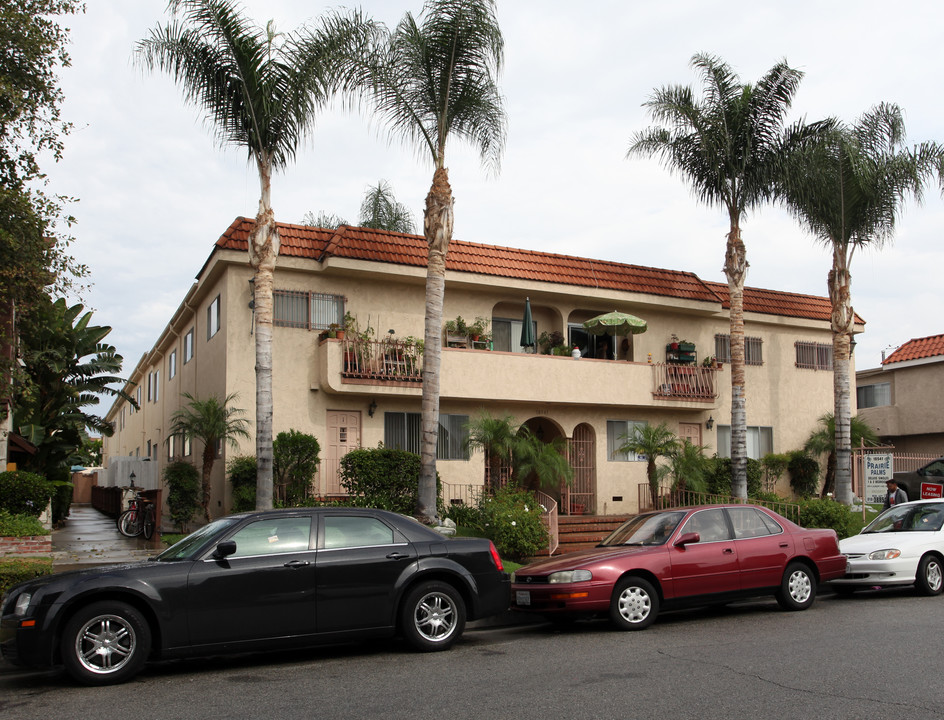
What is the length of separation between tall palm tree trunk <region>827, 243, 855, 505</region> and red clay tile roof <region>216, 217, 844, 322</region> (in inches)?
122

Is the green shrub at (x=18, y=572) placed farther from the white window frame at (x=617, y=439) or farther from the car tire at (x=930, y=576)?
the white window frame at (x=617, y=439)

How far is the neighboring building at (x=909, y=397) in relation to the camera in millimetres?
31828

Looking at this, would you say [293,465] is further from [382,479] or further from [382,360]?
[382,360]

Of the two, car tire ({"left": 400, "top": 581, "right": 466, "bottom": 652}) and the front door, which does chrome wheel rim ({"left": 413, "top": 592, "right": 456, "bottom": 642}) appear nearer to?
car tire ({"left": 400, "top": 581, "right": 466, "bottom": 652})

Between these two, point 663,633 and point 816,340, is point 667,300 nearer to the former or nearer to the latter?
point 816,340

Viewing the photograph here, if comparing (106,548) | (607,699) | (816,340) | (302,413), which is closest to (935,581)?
(607,699)

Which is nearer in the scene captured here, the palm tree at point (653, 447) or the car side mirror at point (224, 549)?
the car side mirror at point (224, 549)

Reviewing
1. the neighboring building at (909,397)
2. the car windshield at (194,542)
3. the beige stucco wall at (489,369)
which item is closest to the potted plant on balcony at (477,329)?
the beige stucco wall at (489,369)

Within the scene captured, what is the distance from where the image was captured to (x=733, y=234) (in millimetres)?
22219

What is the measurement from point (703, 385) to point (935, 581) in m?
11.6

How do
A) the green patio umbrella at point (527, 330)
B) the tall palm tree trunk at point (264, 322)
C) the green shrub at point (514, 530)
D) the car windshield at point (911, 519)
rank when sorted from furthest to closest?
1. the green patio umbrella at point (527, 330)
2. the green shrub at point (514, 530)
3. the tall palm tree trunk at point (264, 322)
4. the car windshield at point (911, 519)

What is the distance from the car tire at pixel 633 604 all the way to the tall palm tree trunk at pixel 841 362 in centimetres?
1423

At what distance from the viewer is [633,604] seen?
10.1 meters

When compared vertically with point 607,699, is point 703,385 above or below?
above
